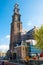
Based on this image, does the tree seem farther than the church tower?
No

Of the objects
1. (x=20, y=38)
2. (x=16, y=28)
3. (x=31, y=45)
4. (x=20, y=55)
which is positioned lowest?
(x=20, y=55)

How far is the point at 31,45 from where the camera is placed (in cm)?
6900

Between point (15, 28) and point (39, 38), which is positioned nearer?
point (39, 38)

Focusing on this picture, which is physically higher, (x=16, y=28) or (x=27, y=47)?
(x=16, y=28)

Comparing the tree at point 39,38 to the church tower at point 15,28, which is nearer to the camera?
the tree at point 39,38

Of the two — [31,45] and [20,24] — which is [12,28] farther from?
[31,45]

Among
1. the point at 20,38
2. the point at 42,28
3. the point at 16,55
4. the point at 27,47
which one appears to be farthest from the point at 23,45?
the point at 42,28

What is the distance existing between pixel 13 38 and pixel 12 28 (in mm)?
5703

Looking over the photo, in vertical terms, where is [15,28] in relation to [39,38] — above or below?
above

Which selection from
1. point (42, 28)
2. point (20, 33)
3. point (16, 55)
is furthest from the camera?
point (20, 33)

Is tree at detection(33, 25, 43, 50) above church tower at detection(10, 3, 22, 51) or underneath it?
underneath

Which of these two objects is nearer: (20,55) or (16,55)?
(20,55)

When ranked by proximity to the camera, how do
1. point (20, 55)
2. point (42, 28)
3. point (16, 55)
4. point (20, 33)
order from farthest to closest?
1. point (20, 33)
2. point (16, 55)
3. point (20, 55)
4. point (42, 28)

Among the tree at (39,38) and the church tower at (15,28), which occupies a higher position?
the church tower at (15,28)
